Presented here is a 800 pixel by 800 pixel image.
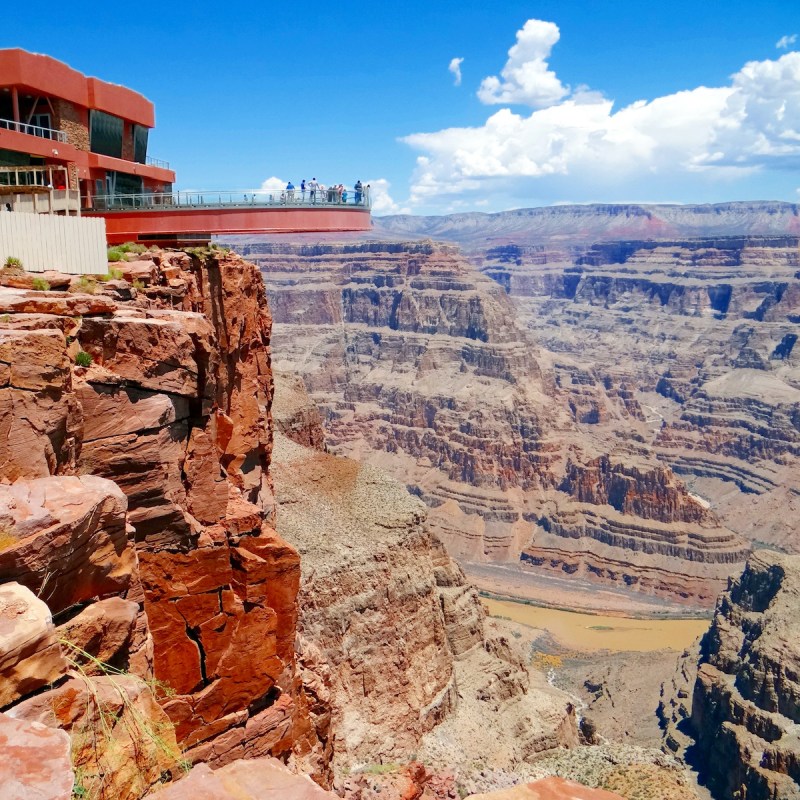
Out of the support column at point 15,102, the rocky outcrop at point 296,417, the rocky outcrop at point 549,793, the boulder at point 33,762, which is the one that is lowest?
the rocky outcrop at point 296,417

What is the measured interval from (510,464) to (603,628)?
57258mm

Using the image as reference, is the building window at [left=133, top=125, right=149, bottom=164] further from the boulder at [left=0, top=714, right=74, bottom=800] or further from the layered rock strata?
the layered rock strata

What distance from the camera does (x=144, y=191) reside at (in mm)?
33656

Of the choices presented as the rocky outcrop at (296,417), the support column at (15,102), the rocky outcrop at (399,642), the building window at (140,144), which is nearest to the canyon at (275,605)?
the rocky outcrop at (399,642)

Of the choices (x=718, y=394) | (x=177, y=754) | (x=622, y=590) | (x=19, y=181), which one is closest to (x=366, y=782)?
(x=177, y=754)

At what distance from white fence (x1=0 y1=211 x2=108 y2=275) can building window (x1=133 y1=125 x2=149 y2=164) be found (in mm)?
14940

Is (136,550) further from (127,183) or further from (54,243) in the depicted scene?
(127,183)

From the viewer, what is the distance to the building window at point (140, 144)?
33156 millimetres

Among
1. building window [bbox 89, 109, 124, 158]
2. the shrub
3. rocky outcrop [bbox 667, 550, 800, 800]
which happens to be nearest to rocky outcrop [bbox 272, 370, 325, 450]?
building window [bbox 89, 109, 124, 158]

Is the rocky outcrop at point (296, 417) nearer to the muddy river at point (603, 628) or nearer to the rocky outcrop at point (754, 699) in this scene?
the muddy river at point (603, 628)

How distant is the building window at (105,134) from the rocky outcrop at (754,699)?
53.4 meters

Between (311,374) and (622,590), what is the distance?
104 meters

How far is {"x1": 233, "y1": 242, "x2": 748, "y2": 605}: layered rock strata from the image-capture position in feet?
388

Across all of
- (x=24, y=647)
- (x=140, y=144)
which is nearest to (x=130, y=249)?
(x=140, y=144)
